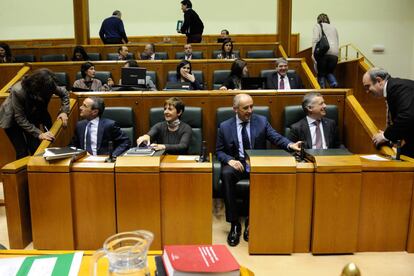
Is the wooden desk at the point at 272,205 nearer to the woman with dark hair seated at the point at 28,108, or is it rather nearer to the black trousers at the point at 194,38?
the woman with dark hair seated at the point at 28,108

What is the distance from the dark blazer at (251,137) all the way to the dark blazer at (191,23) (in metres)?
3.82

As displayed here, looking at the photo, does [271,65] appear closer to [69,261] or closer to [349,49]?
[69,261]

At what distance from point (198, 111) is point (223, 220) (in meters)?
0.90

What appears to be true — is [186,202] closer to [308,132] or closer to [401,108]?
[308,132]

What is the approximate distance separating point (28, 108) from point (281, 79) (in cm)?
264

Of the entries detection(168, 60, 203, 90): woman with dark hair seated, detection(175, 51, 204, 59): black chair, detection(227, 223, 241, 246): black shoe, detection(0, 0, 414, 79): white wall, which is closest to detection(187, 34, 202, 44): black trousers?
detection(175, 51, 204, 59): black chair

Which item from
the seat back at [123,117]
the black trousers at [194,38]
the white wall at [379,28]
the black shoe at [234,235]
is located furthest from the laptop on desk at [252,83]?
the white wall at [379,28]

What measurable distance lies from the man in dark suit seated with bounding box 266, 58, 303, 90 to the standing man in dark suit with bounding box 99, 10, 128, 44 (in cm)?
325

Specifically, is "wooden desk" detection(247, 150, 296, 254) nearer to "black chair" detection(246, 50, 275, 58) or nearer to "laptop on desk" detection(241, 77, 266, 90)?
"laptop on desk" detection(241, 77, 266, 90)

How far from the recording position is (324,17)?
5027 mm

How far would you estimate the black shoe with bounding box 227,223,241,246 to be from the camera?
2.40 meters

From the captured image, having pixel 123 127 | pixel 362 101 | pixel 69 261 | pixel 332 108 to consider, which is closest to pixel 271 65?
pixel 362 101

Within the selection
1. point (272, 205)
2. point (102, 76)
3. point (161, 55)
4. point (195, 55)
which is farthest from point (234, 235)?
point (161, 55)

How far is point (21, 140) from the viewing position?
9.47 ft
